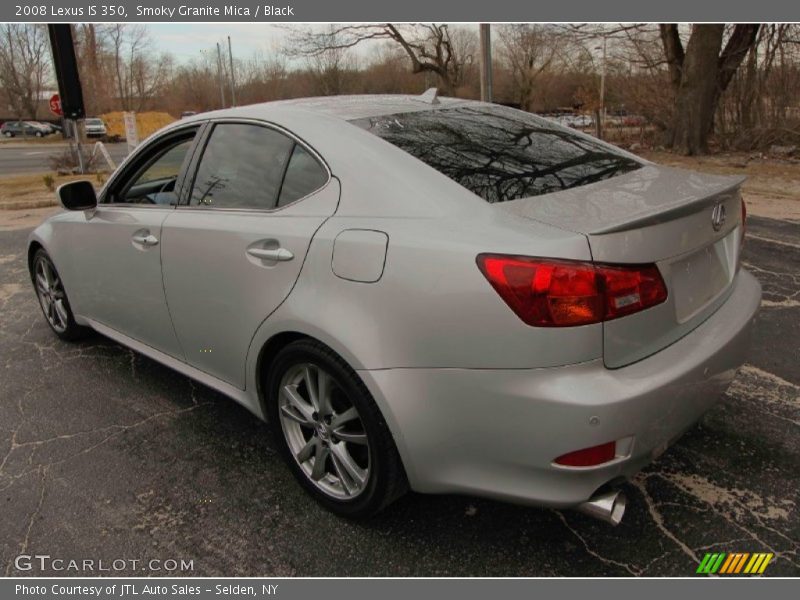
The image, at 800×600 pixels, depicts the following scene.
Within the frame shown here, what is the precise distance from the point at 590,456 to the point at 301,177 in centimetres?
154

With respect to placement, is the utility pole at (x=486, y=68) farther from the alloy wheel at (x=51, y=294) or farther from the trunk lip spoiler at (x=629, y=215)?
the trunk lip spoiler at (x=629, y=215)

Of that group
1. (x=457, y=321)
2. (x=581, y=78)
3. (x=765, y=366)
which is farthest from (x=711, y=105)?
(x=581, y=78)

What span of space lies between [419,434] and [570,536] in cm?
78

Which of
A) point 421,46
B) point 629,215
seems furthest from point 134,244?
point 421,46

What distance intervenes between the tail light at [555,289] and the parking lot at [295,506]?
96 cm

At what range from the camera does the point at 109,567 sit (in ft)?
7.47

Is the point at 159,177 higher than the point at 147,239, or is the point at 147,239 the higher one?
the point at 159,177

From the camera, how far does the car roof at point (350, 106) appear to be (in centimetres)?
271

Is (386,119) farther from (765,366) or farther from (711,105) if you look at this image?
(711,105)

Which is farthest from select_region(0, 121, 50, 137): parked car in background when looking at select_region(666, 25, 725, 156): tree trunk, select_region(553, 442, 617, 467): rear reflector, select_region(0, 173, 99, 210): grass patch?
select_region(553, 442, 617, 467): rear reflector

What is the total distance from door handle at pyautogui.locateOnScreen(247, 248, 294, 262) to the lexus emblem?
1574mm

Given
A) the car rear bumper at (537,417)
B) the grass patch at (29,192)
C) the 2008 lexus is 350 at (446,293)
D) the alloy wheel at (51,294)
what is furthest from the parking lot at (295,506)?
the grass patch at (29,192)

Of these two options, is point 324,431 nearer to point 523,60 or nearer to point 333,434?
point 333,434

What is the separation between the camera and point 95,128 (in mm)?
40812
